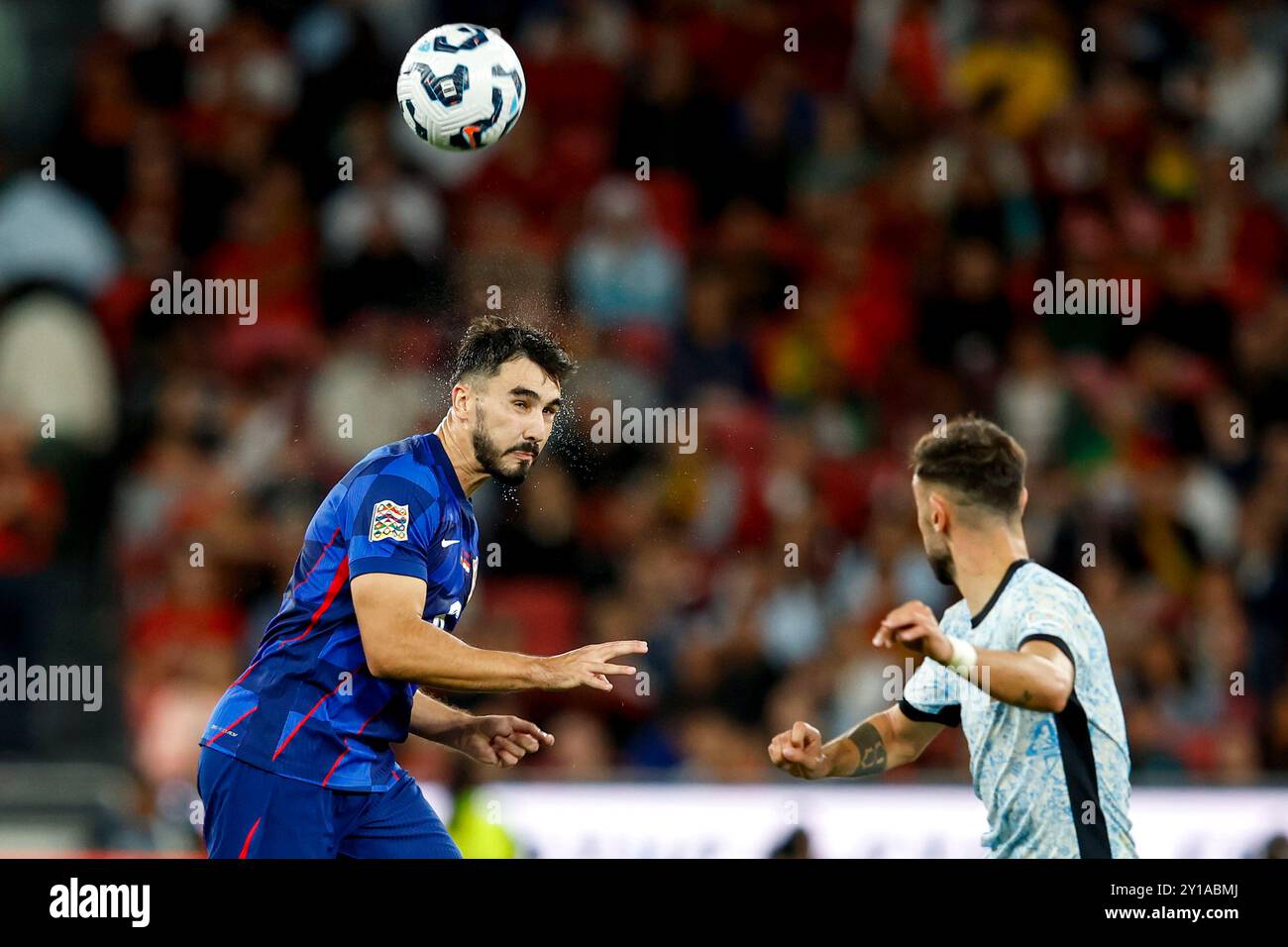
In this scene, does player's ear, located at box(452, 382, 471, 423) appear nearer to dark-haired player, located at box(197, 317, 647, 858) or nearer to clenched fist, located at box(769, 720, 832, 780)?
dark-haired player, located at box(197, 317, 647, 858)

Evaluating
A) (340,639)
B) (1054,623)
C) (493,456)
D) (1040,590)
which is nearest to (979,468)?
(1040,590)

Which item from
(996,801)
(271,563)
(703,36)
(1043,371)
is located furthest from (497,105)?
(703,36)

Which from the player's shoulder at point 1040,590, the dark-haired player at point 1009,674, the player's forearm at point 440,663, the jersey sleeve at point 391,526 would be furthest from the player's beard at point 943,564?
the jersey sleeve at point 391,526

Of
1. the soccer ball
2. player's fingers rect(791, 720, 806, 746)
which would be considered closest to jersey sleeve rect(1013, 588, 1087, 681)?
player's fingers rect(791, 720, 806, 746)

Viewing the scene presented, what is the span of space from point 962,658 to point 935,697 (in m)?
0.92

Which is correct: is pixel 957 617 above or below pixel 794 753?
above

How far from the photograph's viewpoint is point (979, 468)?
5.36m

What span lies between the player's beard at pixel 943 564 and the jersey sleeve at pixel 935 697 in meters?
0.28

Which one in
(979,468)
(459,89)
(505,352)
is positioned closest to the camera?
(979,468)

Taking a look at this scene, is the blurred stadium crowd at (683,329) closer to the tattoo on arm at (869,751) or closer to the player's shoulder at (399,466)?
the player's shoulder at (399,466)

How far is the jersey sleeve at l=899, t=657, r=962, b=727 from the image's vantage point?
5.62 metres

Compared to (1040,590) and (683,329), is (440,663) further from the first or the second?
(683,329)

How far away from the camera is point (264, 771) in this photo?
532cm

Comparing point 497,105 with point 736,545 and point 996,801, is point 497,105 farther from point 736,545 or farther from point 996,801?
point 736,545
